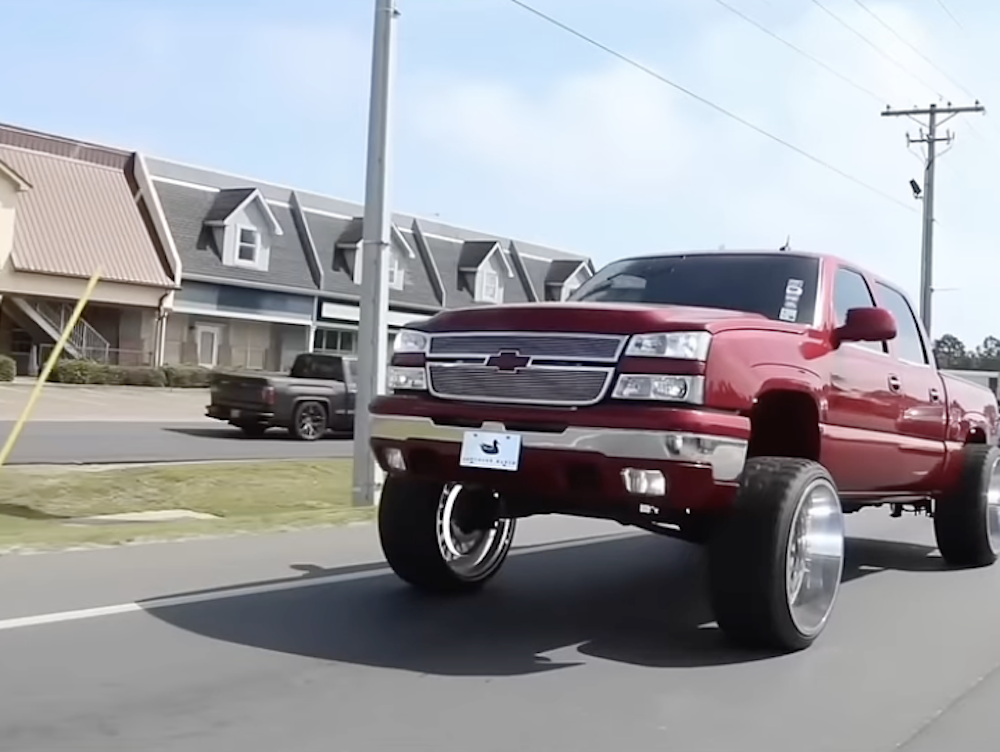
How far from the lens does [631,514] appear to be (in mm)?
5715

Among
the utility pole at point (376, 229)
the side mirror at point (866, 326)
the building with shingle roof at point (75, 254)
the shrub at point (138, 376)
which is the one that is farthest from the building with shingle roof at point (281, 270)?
the side mirror at point (866, 326)

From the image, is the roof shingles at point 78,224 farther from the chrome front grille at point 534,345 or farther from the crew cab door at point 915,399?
the chrome front grille at point 534,345

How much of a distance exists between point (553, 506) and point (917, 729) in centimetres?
204

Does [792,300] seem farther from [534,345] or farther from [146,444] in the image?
[146,444]

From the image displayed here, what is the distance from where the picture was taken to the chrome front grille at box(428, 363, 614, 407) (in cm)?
553

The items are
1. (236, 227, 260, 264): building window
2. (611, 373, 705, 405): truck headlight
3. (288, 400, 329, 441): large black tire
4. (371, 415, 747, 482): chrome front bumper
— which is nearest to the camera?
(371, 415, 747, 482): chrome front bumper

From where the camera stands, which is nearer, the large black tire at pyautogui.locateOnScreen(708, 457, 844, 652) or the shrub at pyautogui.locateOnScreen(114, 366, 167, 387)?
the large black tire at pyautogui.locateOnScreen(708, 457, 844, 652)

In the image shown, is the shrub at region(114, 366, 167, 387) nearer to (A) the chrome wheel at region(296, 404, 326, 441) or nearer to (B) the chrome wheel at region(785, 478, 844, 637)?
(A) the chrome wheel at region(296, 404, 326, 441)

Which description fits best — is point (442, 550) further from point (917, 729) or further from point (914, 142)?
point (914, 142)

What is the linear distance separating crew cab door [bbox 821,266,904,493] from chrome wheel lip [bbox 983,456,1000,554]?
1.61 meters

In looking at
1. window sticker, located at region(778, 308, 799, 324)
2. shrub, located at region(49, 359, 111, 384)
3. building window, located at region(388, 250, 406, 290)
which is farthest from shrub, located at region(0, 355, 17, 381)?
window sticker, located at region(778, 308, 799, 324)

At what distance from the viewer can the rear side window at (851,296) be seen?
6.84 meters

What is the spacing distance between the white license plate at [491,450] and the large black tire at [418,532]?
0.91m

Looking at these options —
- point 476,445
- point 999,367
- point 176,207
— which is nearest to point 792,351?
point 476,445
